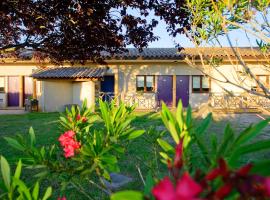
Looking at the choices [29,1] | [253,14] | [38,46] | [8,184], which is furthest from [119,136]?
[38,46]

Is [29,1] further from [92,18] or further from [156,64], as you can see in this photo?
[156,64]

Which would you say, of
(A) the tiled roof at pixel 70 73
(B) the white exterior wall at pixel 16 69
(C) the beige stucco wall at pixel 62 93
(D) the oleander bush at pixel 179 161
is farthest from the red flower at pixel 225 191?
(B) the white exterior wall at pixel 16 69

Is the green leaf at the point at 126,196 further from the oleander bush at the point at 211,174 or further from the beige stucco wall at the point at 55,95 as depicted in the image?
the beige stucco wall at the point at 55,95

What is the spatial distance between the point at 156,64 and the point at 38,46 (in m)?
13.6

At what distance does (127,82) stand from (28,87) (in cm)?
650

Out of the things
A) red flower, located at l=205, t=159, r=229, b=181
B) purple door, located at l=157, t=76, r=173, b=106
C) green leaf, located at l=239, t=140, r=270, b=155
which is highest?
purple door, located at l=157, t=76, r=173, b=106

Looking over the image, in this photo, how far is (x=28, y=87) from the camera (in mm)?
21344

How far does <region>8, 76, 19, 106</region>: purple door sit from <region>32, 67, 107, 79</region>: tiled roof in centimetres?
244

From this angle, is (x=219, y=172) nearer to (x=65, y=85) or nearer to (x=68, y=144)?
(x=68, y=144)

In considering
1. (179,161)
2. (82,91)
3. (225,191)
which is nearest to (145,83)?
(82,91)

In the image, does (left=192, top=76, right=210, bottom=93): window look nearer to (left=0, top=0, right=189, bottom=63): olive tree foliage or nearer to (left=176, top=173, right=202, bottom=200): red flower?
(left=0, top=0, right=189, bottom=63): olive tree foliage

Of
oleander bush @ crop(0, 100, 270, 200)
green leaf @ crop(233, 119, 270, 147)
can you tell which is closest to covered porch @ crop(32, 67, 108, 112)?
oleander bush @ crop(0, 100, 270, 200)

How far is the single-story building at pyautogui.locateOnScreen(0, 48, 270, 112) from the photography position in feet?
63.4

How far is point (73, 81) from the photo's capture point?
20.1 metres
